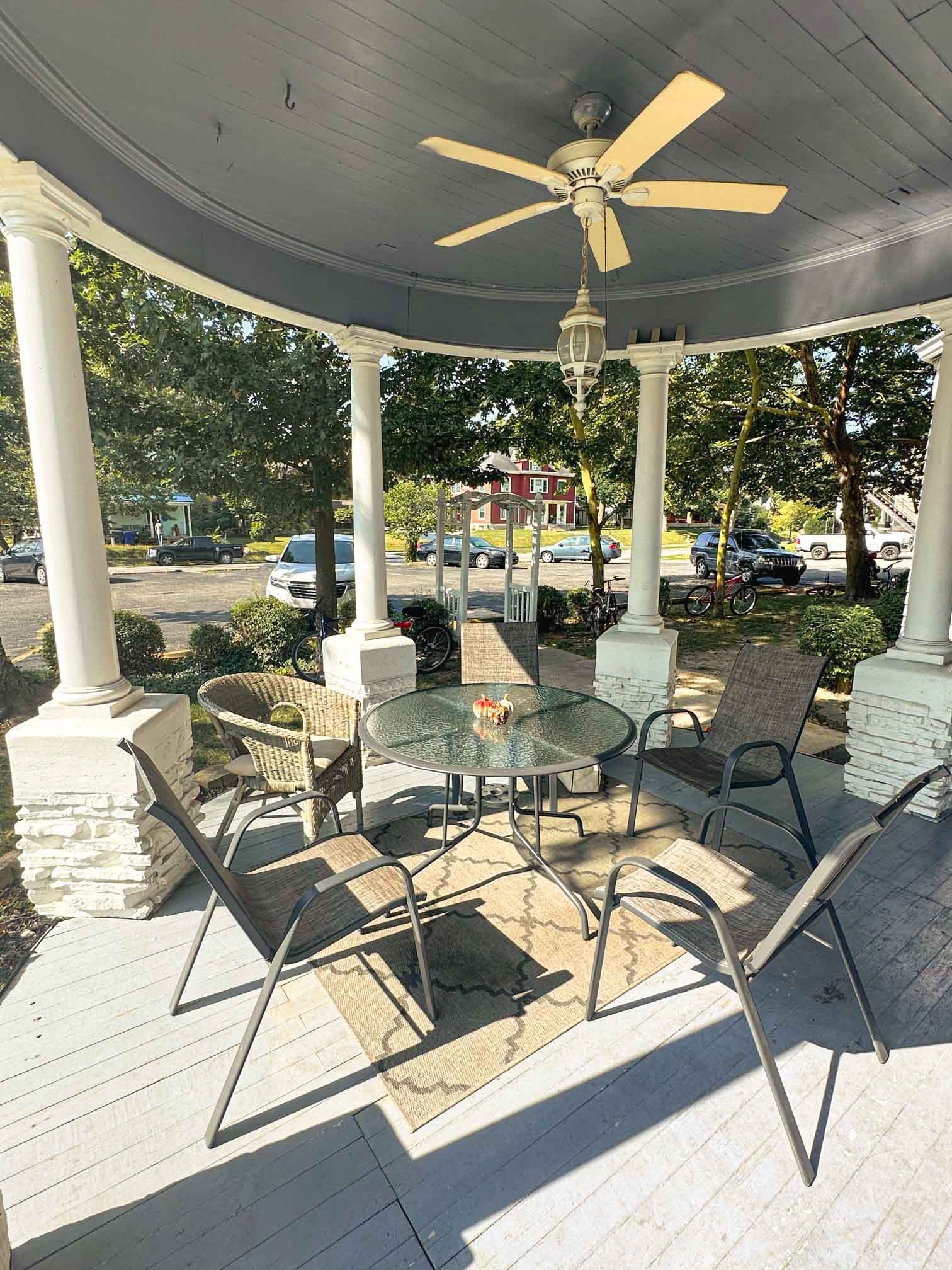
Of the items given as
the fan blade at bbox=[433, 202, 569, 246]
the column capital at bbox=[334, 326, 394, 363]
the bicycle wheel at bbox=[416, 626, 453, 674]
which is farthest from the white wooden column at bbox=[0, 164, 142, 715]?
the bicycle wheel at bbox=[416, 626, 453, 674]

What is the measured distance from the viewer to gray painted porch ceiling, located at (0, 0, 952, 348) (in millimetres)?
1854

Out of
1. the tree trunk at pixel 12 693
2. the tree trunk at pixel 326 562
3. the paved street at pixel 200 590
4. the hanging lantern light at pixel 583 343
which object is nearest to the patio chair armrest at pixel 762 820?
the hanging lantern light at pixel 583 343

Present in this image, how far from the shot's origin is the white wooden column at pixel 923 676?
3.34m

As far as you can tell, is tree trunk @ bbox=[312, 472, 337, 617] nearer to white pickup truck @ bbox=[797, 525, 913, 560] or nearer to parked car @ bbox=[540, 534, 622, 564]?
parked car @ bbox=[540, 534, 622, 564]

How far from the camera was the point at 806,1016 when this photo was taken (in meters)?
2.03

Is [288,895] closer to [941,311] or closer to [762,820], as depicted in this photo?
[762,820]

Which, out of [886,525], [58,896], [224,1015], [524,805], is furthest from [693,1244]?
[886,525]

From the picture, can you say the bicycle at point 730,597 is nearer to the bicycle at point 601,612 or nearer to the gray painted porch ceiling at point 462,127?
the bicycle at point 601,612

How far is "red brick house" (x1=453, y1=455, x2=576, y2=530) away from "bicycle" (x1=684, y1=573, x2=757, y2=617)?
294 cm

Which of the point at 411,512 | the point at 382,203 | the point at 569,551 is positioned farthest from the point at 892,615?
the point at 411,512

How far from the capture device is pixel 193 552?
2088 cm

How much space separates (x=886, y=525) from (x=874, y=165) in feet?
82.2

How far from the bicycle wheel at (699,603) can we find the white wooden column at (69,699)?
9707 millimetres

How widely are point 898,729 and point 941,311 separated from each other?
2.23m
